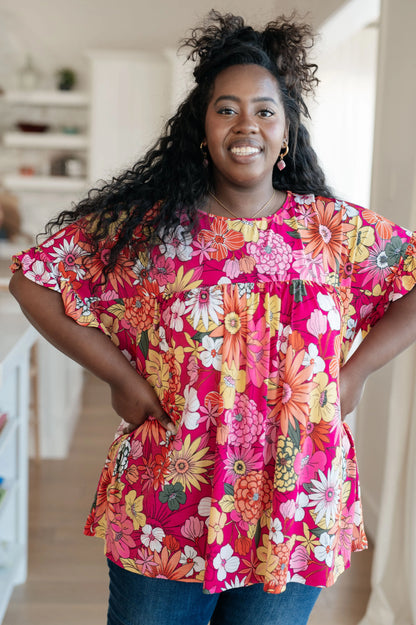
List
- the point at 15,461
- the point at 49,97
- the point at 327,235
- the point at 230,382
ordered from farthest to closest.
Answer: the point at 49,97 → the point at 15,461 → the point at 327,235 → the point at 230,382

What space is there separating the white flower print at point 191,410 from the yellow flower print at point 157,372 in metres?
0.07

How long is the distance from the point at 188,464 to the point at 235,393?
144 millimetres

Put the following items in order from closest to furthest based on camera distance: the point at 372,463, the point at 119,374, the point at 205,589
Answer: the point at 205,589 < the point at 119,374 < the point at 372,463

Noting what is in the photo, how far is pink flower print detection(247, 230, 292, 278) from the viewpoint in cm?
111

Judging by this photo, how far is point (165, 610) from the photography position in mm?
1127

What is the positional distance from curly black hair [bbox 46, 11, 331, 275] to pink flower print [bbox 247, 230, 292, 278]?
11 centimetres

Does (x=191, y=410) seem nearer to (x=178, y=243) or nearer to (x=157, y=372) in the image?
(x=157, y=372)

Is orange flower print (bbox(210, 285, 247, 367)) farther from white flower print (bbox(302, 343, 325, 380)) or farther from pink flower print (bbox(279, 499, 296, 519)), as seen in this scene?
pink flower print (bbox(279, 499, 296, 519))

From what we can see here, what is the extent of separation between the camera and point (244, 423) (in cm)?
109

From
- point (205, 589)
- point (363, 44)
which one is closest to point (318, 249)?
point (205, 589)

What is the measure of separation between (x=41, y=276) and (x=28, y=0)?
4.86 meters

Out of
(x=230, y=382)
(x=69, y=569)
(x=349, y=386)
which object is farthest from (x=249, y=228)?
(x=69, y=569)

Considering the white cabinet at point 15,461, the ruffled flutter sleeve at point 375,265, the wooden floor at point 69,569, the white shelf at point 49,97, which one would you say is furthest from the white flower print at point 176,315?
the white shelf at point 49,97

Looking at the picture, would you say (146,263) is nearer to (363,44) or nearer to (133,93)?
(363,44)
